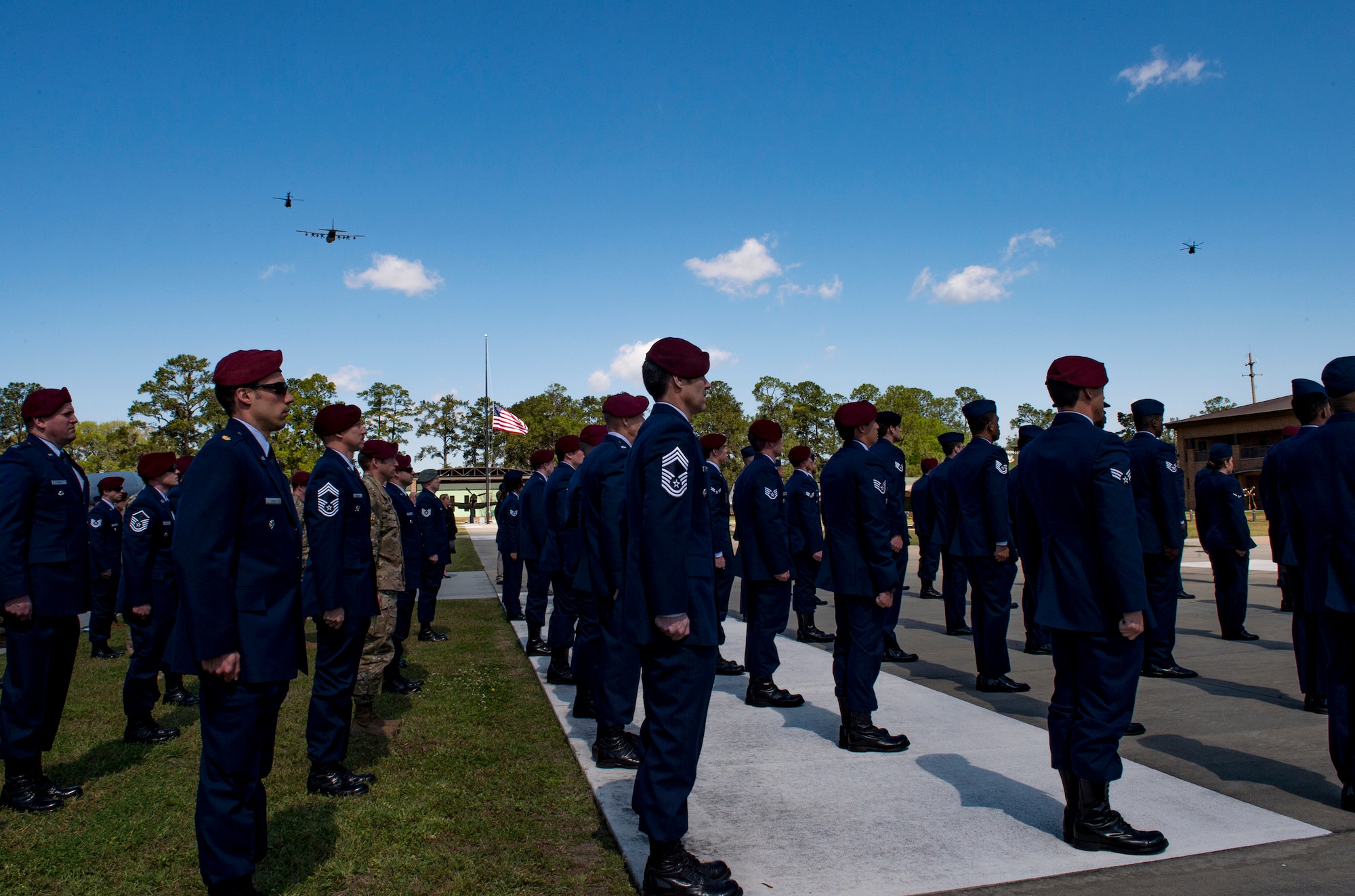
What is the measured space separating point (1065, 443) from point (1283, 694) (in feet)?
14.2

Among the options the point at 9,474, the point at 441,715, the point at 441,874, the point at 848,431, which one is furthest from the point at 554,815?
the point at 9,474

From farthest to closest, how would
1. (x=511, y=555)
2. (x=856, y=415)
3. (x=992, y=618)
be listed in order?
(x=511, y=555)
(x=992, y=618)
(x=856, y=415)

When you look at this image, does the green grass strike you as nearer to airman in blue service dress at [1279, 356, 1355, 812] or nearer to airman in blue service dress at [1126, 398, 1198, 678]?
airman in blue service dress at [1279, 356, 1355, 812]

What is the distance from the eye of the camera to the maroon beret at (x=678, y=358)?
3.73 meters

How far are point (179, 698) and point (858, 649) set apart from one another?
6111 mm

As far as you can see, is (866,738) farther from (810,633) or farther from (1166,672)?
(810,633)

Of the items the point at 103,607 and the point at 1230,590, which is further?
the point at 103,607

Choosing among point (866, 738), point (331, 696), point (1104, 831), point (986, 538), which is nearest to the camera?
point (1104, 831)

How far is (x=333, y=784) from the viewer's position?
15.8ft

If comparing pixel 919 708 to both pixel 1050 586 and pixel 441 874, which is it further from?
pixel 441 874

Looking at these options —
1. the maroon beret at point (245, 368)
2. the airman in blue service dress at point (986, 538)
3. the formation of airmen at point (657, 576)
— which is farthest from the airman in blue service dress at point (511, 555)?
the maroon beret at point (245, 368)

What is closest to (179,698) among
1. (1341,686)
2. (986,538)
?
(986,538)

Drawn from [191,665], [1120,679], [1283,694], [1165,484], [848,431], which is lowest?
[1283,694]

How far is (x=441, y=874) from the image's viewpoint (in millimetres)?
3727
